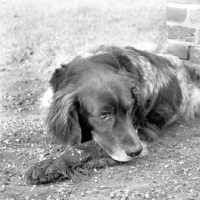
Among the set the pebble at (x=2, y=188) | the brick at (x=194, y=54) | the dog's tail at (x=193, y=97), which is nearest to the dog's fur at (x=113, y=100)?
the dog's tail at (x=193, y=97)

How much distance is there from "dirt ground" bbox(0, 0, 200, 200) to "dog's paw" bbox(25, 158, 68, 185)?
2.8 inches

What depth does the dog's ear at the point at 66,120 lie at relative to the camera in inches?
169

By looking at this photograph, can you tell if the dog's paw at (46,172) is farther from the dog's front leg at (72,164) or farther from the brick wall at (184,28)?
the brick wall at (184,28)

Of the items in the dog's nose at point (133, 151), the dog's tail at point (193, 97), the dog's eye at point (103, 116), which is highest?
the dog's eye at point (103, 116)

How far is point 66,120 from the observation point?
14.1 feet

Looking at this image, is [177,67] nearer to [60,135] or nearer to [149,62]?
[149,62]

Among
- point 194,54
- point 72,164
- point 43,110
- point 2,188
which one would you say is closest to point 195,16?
point 194,54

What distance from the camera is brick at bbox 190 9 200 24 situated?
5.91m

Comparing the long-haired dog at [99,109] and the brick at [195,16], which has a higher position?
the brick at [195,16]

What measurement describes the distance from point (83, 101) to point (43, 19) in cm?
401

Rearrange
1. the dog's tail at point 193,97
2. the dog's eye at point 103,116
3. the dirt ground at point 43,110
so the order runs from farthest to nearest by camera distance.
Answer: the dog's tail at point 193,97 → the dog's eye at point 103,116 → the dirt ground at point 43,110

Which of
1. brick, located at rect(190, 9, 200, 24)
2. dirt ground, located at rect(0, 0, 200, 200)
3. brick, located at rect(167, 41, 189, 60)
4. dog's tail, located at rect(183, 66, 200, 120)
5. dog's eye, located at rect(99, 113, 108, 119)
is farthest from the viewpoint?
brick, located at rect(167, 41, 189, 60)

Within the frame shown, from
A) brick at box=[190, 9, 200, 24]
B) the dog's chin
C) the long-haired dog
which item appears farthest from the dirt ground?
brick at box=[190, 9, 200, 24]

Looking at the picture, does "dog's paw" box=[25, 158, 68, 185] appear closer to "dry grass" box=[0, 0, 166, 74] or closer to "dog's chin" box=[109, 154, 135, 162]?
"dog's chin" box=[109, 154, 135, 162]
